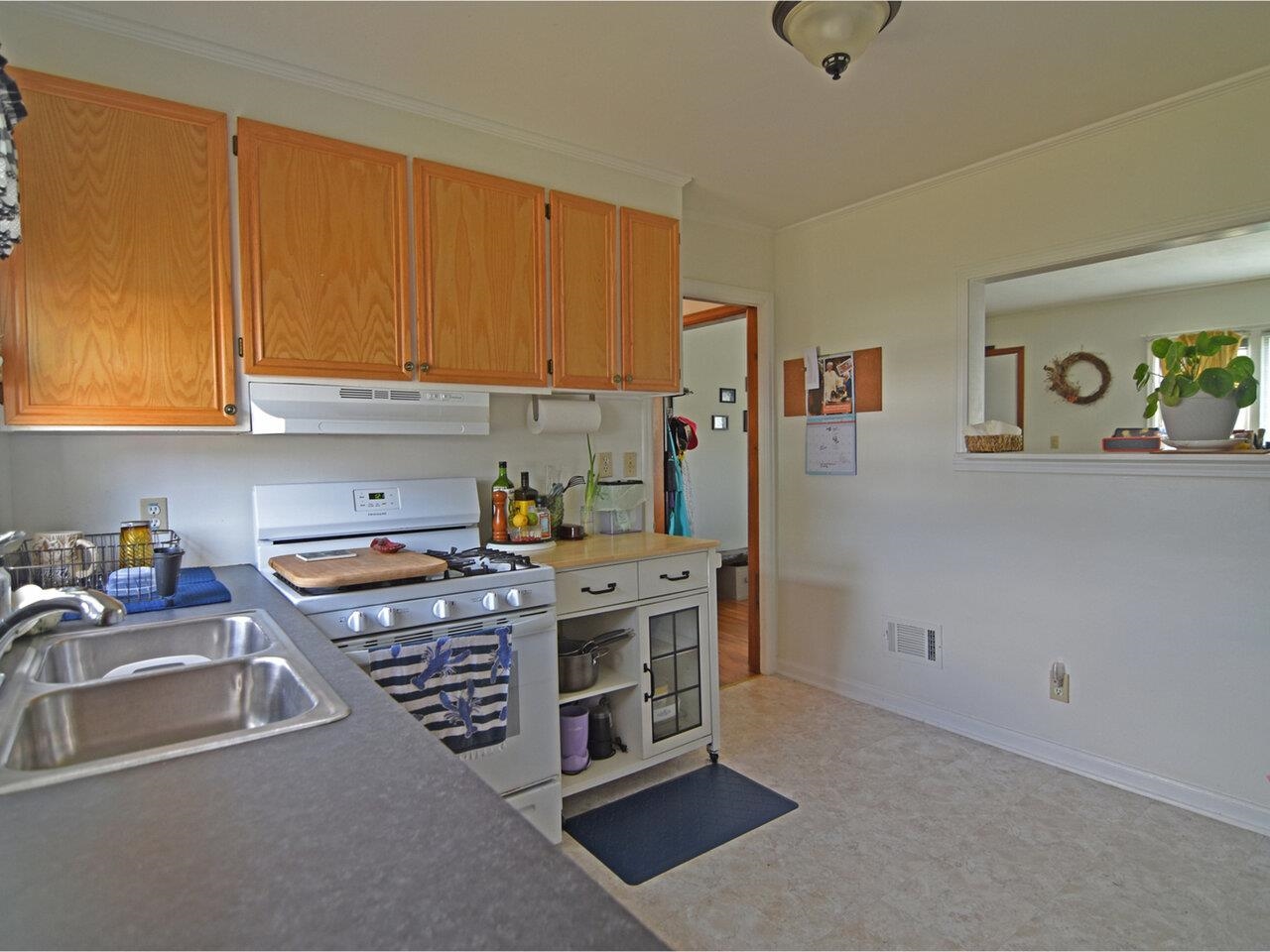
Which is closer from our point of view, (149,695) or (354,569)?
(149,695)

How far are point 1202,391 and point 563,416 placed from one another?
225cm

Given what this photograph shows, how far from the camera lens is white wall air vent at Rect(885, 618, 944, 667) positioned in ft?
10.1

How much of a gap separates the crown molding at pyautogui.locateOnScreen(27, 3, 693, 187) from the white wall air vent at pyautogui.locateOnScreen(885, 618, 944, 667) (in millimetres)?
2278

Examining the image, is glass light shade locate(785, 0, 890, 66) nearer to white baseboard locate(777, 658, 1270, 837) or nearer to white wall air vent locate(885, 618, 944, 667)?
white wall air vent locate(885, 618, 944, 667)

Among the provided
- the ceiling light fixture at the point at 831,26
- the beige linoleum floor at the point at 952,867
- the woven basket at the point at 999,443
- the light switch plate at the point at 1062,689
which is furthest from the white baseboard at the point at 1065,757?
the ceiling light fixture at the point at 831,26

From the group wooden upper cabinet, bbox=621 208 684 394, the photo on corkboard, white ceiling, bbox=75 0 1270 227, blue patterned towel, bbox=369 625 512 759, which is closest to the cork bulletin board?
the photo on corkboard

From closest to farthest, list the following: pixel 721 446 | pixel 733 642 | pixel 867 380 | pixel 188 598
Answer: pixel 188 598, pixel 867 380, pixel 733 642, pixel 721 446

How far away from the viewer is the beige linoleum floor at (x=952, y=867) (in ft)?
5.96

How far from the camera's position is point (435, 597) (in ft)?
6.42

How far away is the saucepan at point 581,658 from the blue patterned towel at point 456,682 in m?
0.35

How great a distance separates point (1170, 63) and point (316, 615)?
2951 millimetres

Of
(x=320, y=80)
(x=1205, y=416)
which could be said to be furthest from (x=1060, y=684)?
(x=320, y=80)

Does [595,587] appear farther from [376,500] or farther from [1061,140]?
[1061,140]

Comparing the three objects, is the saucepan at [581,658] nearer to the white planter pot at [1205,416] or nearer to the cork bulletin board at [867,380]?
the cork bulletin board at [867,380]
